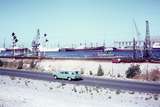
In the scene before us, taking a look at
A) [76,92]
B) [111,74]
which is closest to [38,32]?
[111,74]

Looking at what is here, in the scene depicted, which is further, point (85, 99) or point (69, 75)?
point (69, 75)

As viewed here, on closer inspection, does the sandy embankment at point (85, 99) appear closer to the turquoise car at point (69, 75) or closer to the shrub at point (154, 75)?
the turquoise car at point (69, 75)

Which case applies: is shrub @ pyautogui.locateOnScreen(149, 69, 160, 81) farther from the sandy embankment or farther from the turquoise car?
the sandy embankment

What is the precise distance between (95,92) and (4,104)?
33.7 ft

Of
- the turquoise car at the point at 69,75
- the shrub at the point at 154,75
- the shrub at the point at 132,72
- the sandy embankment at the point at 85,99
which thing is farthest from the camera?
the shrub at the point at 132,72

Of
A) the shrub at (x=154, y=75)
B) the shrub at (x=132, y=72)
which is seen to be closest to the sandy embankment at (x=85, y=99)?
the shrub at (x=154, y=75)

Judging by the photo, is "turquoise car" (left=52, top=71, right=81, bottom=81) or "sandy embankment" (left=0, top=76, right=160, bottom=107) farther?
"turquoise car" (left=52, top=71, right=81, bottom=81)

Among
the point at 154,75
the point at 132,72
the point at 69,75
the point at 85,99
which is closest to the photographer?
the point at 85,99

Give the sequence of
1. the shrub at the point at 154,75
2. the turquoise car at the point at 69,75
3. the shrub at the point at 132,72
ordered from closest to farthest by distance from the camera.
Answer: the turquoise car at the point at 69,75 < the shrub at the point at 154,75 < the shrub at the point at 132,72

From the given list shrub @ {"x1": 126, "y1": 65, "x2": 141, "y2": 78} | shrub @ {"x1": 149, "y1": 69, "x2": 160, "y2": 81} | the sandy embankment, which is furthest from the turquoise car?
shrub @ {"x1": 149, "y1": 69, "x2": 160, "y2": 81}

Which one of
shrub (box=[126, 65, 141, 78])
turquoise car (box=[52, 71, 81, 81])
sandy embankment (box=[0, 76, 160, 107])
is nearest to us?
sandy embankment (box=[0, 76, 160, 107])

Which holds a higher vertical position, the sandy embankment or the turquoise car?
the turquoise car

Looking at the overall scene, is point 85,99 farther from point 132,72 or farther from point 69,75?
point 132,72

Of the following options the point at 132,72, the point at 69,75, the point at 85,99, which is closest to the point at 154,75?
the point at 132,72
